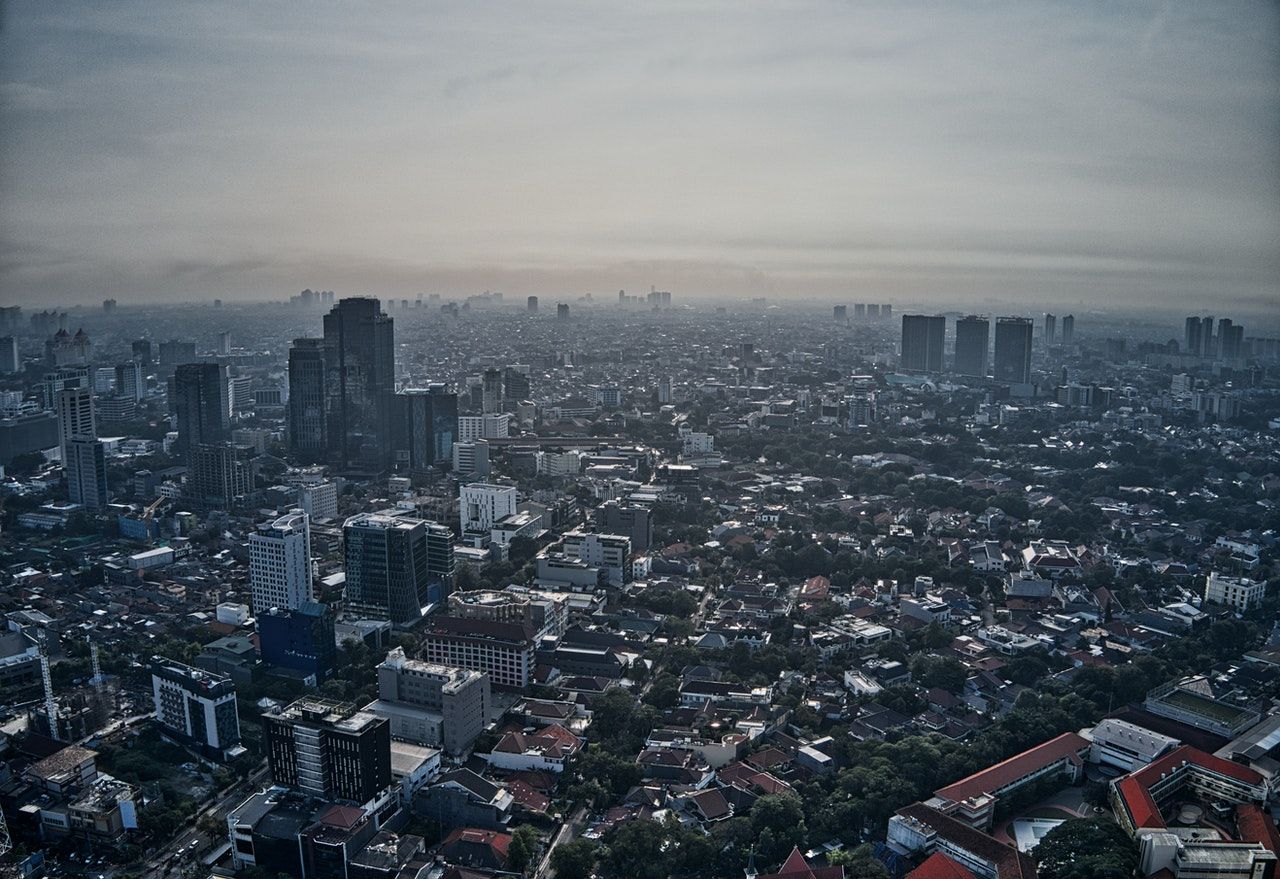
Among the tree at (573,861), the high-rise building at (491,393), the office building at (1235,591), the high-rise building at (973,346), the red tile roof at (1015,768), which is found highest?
the high-rise building at (973,346)

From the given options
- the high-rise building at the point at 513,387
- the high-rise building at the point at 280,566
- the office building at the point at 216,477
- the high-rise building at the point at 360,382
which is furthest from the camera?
the high-rise building at the point at 513,387

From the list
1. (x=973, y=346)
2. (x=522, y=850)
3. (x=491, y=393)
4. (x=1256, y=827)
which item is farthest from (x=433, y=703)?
(x=973, y=346)

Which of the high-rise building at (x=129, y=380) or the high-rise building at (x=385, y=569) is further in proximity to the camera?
the high-rise building at (x=129, y=380)

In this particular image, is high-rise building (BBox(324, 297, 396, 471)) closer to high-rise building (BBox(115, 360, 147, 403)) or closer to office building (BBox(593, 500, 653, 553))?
office building (BBox(593, 500, 653, 553))

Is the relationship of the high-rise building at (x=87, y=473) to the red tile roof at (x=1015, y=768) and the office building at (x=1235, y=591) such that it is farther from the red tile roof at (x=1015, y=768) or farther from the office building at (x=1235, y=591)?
the office building at (x=1235, y=591)

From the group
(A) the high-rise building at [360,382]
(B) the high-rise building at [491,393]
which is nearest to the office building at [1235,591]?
(A) the high-rise building at [360,382]

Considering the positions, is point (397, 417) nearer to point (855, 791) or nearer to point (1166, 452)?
point (855, 791)

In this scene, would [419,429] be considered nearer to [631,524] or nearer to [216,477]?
[216,477]
